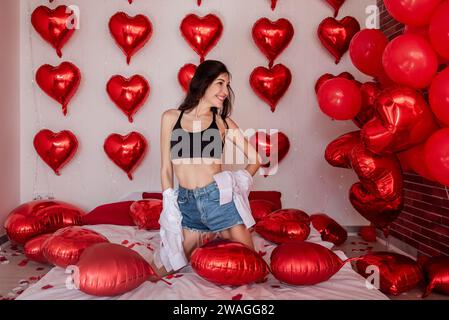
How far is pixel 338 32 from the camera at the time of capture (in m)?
3.57

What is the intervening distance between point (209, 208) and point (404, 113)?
3.34 ft

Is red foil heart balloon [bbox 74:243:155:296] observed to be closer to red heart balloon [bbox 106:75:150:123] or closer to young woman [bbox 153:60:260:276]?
young woman [bbox 153:60:260:276]

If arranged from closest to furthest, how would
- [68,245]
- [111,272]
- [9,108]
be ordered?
1. [111,272]
2. [68,245]
3. [9,108]

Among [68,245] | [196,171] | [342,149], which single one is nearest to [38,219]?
[68,245]

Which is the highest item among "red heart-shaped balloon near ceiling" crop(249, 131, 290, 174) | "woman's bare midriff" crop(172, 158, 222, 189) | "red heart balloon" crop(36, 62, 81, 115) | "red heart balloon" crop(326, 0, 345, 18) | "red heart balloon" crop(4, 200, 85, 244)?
"red heart balloon" crop(326, 0, 345, 18)

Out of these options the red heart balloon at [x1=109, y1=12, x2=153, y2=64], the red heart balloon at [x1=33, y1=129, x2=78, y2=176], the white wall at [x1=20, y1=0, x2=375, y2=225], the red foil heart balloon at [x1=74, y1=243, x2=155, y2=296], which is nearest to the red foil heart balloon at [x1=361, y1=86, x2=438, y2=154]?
the red foil heart balloon at [x1=74, y1=243, x2=155, y2=296]

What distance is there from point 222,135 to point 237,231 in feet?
1.63

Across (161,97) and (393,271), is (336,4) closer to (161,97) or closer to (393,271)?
(161,97)

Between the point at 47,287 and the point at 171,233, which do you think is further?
the point at 171,233

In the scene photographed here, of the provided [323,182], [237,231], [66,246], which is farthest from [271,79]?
[66,246]

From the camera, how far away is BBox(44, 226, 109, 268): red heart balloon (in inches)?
89.6

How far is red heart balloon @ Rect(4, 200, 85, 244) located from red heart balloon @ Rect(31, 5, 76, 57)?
124cm

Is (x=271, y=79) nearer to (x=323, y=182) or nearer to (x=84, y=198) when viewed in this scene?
(x=323, y=182)

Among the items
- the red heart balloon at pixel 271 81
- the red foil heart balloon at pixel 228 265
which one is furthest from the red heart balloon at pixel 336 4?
the red foil heart balloon at pixel 228 265
